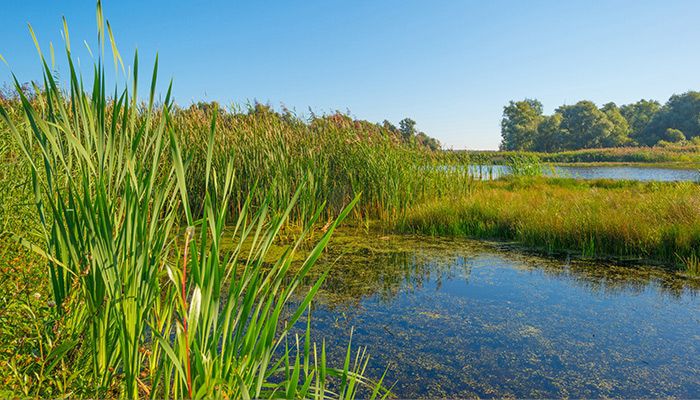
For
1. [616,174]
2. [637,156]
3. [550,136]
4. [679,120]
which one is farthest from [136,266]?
[679,120]

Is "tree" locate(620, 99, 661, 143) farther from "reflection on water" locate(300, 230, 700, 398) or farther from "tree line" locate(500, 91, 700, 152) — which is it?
"reflection on water" locate(300, 230, 700, 398)

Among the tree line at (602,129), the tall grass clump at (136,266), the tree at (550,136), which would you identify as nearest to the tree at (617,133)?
the tree line at (602,129)

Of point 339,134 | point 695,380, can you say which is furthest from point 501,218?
point 695,380

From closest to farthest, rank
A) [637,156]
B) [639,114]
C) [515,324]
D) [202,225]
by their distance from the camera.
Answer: [202,225], [515,324], [637,156], [639,114]

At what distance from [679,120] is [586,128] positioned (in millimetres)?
9064

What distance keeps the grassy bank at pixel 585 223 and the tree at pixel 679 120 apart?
46.6 m

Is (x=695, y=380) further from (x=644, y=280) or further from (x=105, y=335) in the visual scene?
(x=105, y=335)

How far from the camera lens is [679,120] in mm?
45438

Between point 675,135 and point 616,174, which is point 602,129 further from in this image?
point 616,174

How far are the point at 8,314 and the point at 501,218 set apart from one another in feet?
18.9

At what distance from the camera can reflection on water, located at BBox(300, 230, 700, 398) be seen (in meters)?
2.40

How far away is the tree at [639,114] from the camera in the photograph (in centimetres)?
4838

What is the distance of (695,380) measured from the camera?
7.91 ft

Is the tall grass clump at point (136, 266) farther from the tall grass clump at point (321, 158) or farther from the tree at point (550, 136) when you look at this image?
the tree at point (550, 136)
